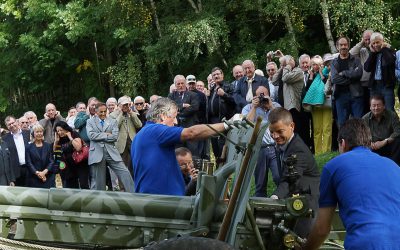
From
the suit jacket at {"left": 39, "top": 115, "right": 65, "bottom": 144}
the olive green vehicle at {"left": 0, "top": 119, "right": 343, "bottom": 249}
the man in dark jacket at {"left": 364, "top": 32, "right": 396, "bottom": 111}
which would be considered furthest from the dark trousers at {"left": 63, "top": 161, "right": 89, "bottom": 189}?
the olive green vehicle at {"left": 0, "top": 119, "right": 343, "bottom": 249}

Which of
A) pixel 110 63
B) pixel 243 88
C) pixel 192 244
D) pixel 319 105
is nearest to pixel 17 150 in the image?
pixel 243 88

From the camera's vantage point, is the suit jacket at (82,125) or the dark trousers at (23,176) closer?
the dark trousers at (23,176)

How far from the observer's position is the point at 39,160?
13.3 m

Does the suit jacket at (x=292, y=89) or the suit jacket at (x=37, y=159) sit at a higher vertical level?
the suit jacket at (x=292, y=89)

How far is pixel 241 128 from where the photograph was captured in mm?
6250

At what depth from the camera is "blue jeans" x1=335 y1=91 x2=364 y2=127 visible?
→ 12.3 m

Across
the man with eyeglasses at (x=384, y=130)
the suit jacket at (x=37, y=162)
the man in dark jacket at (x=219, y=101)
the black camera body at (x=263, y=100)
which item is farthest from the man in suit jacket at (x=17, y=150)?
the man with eyeglasses at (x=384, y=130)

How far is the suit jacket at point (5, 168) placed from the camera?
12.8 metres

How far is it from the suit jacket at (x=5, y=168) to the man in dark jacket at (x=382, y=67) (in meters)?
5.87

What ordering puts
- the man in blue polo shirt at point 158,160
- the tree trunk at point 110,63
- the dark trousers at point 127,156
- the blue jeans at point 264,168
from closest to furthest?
the man in blue polo shirt at point 158,160
the blue jeans at point 264,168
the dark trousers at point 127,156
the tree trunk at point 110,63

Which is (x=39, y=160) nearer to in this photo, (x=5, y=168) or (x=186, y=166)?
(x=5, y=168)

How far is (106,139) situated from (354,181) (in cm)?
863

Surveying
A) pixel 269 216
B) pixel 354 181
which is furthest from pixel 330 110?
pixel 354 181

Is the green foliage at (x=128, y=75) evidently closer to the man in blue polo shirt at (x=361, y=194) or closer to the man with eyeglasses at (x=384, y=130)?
the man with eyeglasses at (x=384, y=130)
